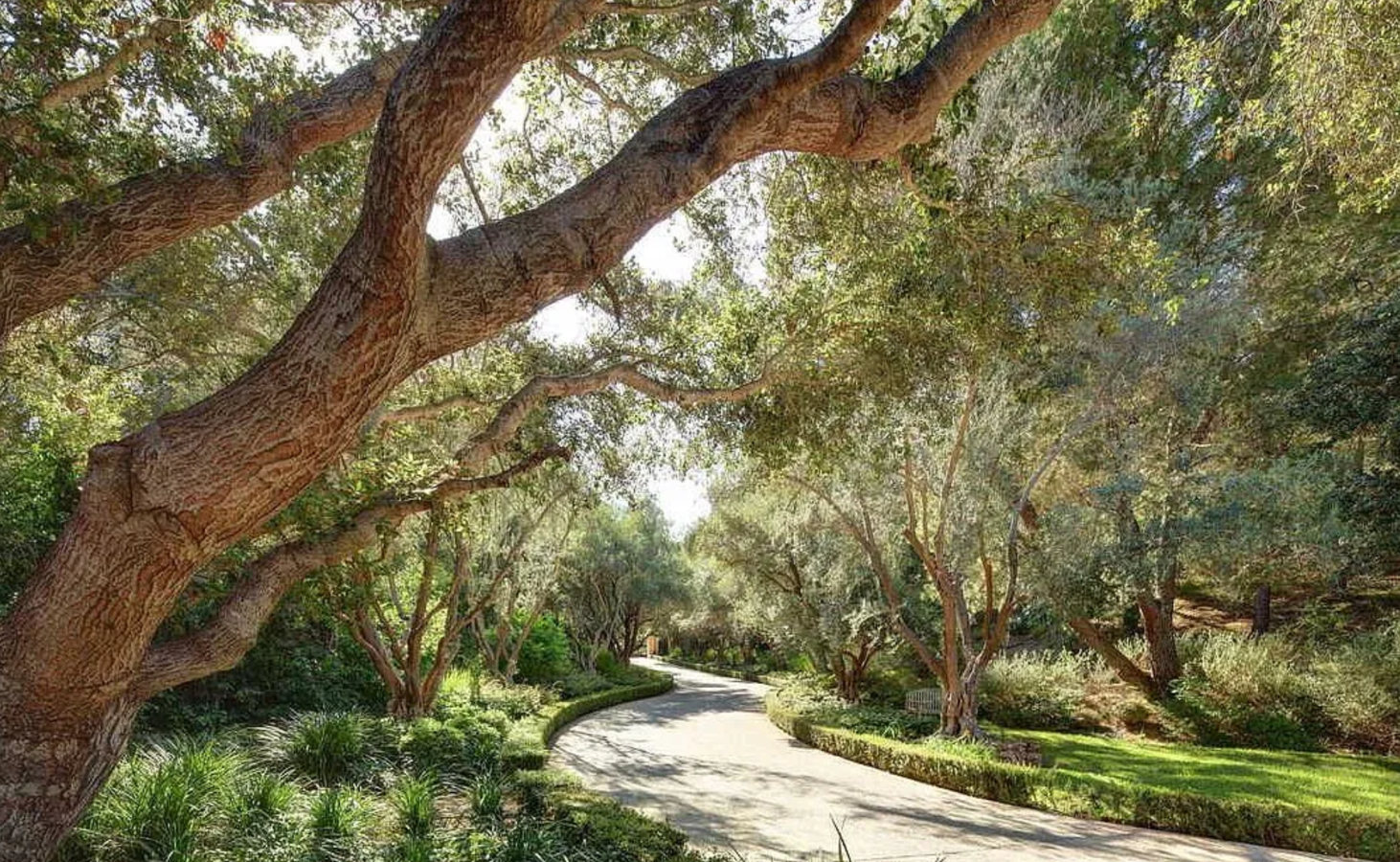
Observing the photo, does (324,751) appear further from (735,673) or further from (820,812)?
(735,673)

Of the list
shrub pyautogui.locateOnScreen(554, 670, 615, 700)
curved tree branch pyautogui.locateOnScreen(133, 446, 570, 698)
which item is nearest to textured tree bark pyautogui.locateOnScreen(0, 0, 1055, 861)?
curved tree branch pyautogui.locateOnScreen(133, 446, 570, 698)

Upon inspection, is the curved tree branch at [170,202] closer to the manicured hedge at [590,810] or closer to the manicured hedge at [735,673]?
the manicured hedge at [590,810]

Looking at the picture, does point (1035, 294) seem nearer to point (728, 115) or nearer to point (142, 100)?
point (728, 115)

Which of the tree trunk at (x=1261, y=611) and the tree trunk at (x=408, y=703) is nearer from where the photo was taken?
the tree trunk at (x=408, y=703)

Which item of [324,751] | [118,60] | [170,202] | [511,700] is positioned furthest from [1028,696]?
[118,60]

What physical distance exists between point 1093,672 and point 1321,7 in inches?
711

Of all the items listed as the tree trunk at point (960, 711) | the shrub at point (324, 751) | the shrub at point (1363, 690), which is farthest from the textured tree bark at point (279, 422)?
the shrub at point (1363, 690)

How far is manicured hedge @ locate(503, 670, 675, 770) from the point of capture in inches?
369

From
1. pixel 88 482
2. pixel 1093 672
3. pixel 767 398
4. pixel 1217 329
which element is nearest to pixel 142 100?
pixel 88 482

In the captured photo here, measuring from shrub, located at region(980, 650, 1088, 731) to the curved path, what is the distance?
5235mm

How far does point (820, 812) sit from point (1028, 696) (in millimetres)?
10057

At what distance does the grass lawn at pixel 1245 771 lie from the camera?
9.73 meters

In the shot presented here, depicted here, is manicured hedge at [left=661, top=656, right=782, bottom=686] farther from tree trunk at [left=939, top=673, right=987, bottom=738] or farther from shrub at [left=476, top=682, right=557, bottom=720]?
tree trunk at [left=939, top=673, right=987, bottom=738]

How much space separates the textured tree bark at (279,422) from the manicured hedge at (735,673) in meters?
27.8
